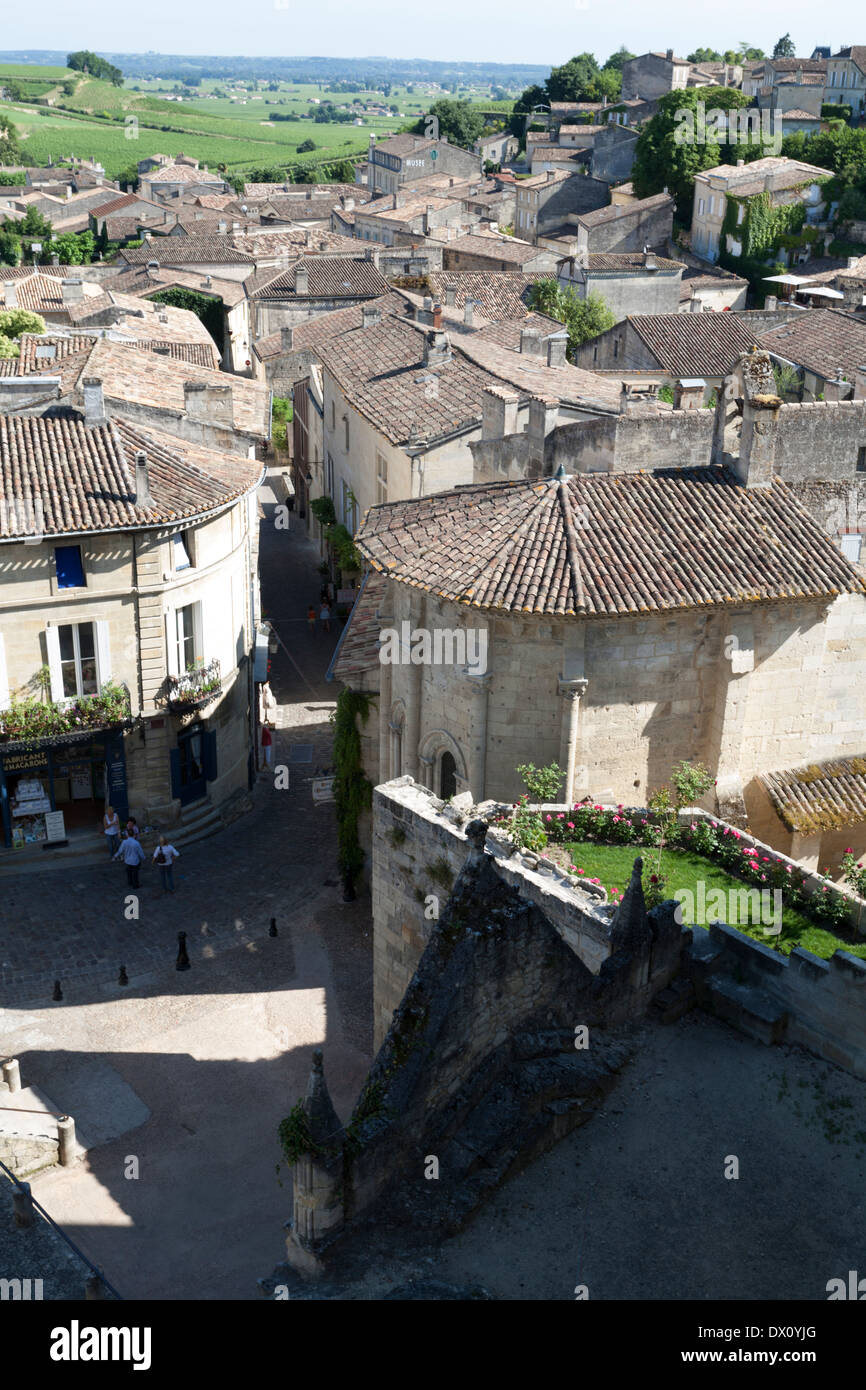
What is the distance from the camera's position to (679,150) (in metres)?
103

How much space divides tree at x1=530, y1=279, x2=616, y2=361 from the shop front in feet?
146

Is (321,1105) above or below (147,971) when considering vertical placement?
above

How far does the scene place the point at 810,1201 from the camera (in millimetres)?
14867

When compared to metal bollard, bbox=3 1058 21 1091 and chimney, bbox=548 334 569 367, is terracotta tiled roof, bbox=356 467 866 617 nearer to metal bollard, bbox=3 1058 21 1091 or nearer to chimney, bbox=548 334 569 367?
metal bollard, bbox=3 1058 21 1091

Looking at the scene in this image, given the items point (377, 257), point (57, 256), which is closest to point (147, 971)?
point (377, 257)

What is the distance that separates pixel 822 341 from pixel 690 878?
143ft

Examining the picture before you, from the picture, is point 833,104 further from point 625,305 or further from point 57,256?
point 57,256

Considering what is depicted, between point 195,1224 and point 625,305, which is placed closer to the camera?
point 195,1224

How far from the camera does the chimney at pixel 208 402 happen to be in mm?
39469

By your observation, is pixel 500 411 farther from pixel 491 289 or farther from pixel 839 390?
pixel 491 289

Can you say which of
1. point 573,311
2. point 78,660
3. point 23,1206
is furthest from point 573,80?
point 23,1206

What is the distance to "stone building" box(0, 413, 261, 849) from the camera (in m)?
29.8

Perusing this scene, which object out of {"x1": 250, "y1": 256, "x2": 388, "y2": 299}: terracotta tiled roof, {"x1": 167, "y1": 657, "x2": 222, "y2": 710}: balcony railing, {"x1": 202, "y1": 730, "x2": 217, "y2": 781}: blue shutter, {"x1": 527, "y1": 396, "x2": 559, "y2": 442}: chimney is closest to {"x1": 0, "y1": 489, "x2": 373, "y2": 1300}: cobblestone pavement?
{"x1": 202, "y1": 730, "x2": 217, "y2": 781}: blue shutter
